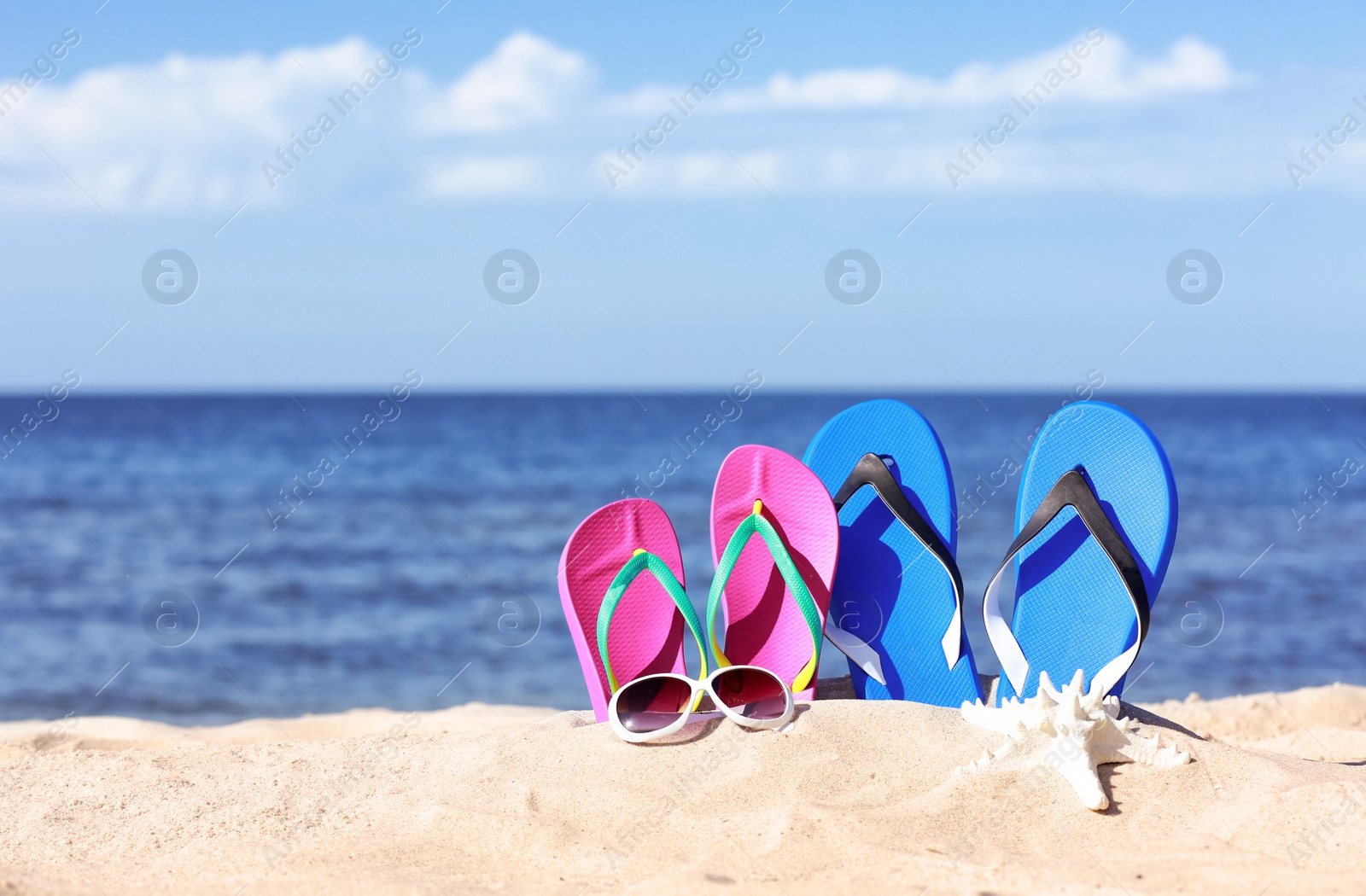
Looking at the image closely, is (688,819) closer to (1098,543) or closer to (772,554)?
(772,554)

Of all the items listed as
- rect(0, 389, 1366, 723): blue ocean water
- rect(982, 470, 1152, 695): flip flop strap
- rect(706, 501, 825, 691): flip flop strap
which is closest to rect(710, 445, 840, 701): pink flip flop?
rect(706, 501, 825, 691): flip flop strap

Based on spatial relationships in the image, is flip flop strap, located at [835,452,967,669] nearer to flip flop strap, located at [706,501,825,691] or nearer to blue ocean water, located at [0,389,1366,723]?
flip flop strap, located at [706,501,825,691]

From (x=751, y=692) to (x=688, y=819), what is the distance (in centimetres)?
54

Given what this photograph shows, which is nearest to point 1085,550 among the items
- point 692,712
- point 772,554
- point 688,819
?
point 772,554

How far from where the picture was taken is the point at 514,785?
→ 2.57 m

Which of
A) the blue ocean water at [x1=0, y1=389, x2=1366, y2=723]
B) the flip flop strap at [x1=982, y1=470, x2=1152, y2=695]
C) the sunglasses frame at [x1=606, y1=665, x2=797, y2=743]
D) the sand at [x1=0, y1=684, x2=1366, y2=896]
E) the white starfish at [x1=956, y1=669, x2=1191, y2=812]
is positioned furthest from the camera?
the blue ocean water at [x1=0, y1=389, x2=1366, y2=723]

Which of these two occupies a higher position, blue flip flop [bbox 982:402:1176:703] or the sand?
blue flip flop [bbox 982:402:1176:703]

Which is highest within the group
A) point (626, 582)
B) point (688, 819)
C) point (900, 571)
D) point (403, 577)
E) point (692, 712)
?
point (626, 582)

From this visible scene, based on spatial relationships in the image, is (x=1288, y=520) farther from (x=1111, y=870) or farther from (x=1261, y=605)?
(x=1111, y=870)

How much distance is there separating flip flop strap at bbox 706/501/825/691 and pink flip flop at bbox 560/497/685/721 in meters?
0.15

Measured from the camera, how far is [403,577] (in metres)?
8.99

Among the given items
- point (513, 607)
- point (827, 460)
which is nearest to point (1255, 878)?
point (827, 460)

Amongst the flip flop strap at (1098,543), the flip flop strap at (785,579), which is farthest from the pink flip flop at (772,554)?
the flip flop strap at (1098,543)

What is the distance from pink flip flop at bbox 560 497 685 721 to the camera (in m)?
3.19
